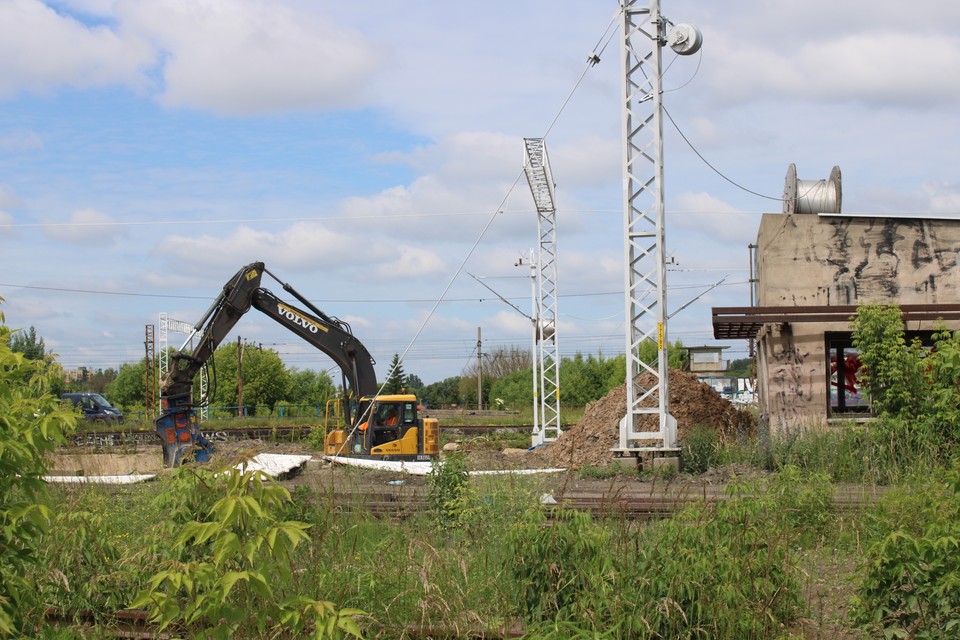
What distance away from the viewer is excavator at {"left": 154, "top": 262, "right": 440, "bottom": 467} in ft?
69.4

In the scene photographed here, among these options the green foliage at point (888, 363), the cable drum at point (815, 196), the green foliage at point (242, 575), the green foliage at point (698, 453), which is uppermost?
the cable drum at point (815, 196)

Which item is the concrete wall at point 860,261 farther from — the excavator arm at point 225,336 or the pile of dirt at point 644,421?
the excavator arm at point 225,336

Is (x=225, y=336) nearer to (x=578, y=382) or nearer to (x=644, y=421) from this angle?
(x=644, y=421)

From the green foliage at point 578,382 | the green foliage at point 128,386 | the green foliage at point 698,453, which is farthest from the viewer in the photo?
the green foliage at point 128,386

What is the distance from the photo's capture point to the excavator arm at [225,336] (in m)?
21.0

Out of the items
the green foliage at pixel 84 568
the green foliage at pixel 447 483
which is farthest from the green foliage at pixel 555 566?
the green foliage at pixel 447 483

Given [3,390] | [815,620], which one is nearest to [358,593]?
[3,390]

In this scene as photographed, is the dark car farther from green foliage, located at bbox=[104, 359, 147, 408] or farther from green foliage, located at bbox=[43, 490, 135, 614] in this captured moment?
green foliage, located at bbox=[43, 490, 135, 614]

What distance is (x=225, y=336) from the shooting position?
2264cm

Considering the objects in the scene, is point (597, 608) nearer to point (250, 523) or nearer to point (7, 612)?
point (250, 523)

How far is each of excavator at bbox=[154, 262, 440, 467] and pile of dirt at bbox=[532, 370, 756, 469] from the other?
3216mm

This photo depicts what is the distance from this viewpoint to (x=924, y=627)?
5.95 metres

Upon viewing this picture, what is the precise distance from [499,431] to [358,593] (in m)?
34.6

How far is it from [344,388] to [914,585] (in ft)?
64.5
